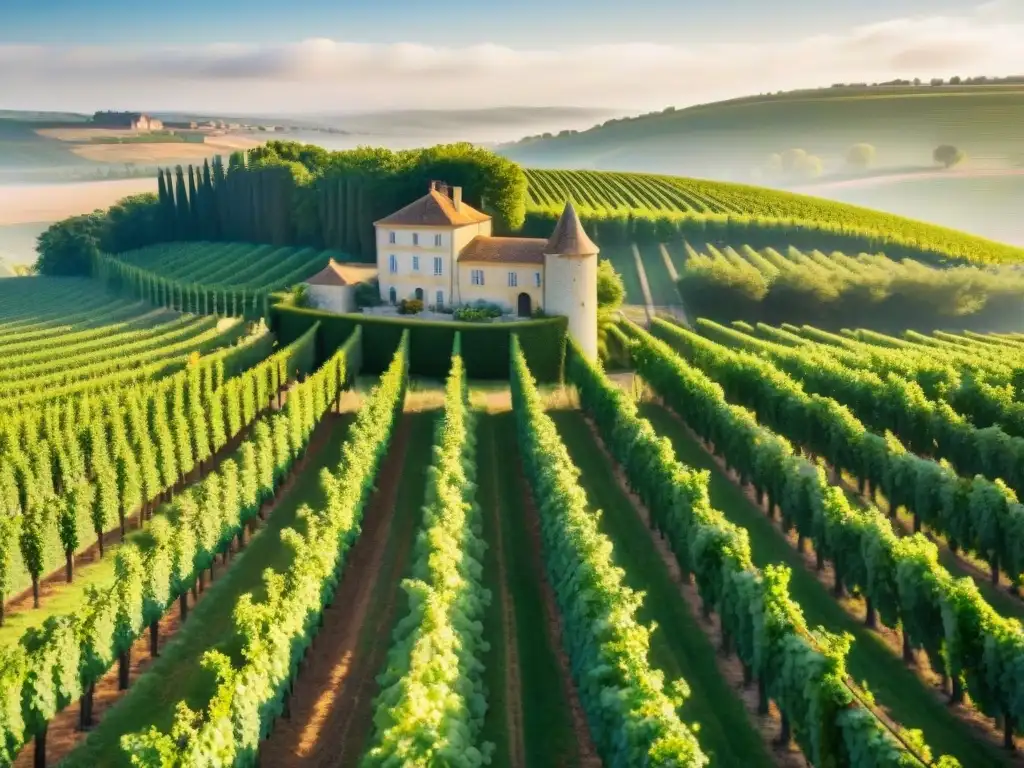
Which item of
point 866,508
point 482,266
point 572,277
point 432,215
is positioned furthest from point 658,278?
point 866,508

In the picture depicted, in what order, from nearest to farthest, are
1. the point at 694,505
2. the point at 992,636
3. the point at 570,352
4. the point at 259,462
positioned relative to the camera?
the point at 992,636, the point at 694,505, the point at 259,462, the point at 570,352

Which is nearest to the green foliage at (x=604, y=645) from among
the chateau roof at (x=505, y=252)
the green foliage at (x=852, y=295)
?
the chateau roof at (x=505, y=252)

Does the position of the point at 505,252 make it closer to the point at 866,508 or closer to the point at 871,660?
the point at 866,508

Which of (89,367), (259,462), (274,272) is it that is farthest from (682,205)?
(259,462)

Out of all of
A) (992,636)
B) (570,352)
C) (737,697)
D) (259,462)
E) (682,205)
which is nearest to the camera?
(992,636)

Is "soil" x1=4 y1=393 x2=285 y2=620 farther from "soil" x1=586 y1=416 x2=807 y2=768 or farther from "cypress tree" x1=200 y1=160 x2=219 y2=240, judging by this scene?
"cypress tree" x1=200 y1=160 x2=219 y2=240

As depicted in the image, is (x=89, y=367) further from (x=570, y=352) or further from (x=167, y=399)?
(x=570, y=352)

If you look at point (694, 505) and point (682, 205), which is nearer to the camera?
point (694, 505)
